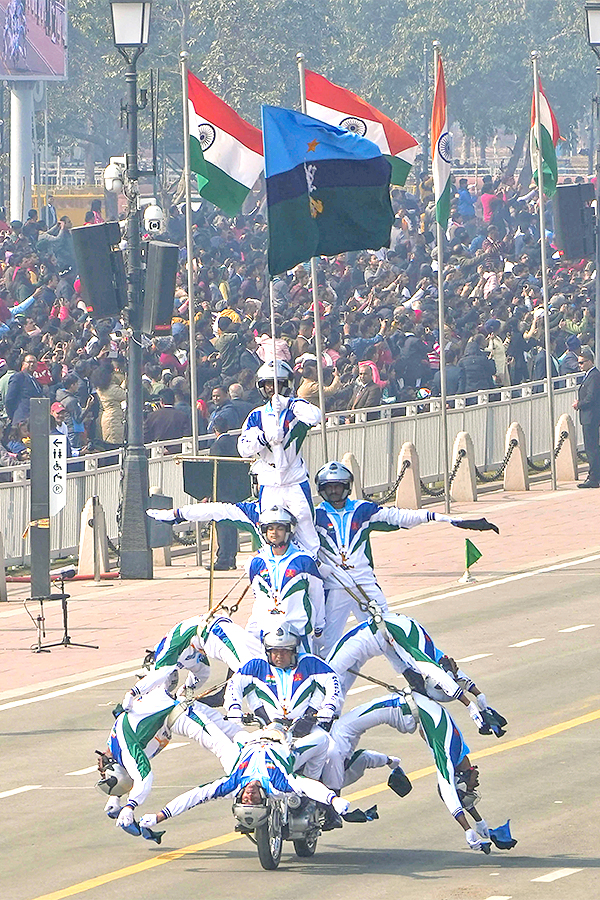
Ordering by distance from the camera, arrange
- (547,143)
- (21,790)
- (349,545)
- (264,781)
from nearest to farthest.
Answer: (264,781)
(349,545)
(21,790)
(547,143)

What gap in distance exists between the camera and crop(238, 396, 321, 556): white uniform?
13078 mm

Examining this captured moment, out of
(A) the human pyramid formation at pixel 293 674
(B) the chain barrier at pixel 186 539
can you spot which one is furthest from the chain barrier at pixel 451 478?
(A) the human pyramid formation at pixel 293 674

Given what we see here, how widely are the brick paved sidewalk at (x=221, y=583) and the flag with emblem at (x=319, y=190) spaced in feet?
15.2

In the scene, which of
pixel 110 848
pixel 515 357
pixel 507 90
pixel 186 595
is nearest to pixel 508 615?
pixel 186 595

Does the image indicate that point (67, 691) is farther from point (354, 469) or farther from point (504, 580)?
point (354, 469)

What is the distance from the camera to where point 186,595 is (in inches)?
871

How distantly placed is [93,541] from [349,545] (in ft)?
34.5

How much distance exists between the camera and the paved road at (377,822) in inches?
463

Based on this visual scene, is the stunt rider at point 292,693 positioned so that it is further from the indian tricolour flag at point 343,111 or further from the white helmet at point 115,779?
the indian tricolour flag at point 343,111

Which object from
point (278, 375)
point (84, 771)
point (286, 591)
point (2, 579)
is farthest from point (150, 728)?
point (2, 579)

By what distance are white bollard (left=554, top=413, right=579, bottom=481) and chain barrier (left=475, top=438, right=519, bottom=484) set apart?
0.77 metres

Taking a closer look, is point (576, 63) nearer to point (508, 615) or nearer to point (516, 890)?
point (508, 615)

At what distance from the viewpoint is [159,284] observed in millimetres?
23062

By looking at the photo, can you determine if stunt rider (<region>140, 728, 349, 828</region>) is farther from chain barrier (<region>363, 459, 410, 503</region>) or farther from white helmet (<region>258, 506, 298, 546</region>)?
chain barrier (<region>363, 459, 410, 503</region>)
